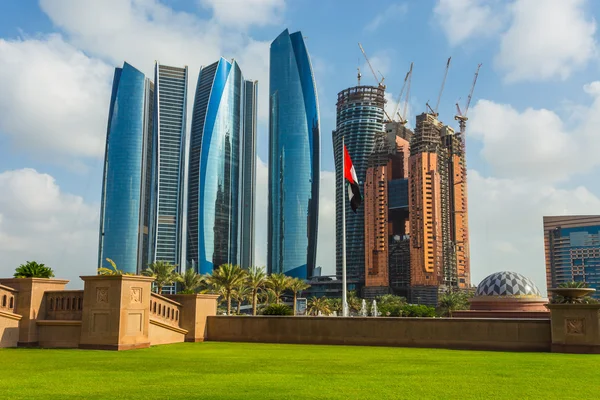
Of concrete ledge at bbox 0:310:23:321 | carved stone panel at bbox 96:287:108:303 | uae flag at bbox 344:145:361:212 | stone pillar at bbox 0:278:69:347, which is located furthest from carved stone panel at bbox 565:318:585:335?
concrete ledge at bbox 0:310:23:321

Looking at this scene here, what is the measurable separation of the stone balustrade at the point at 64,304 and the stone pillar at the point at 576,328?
732 inches

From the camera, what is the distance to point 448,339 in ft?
75.3

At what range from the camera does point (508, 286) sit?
43.6 m

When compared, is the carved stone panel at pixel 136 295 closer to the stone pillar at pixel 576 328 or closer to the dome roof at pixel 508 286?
the stone pillar at pixel 576 328

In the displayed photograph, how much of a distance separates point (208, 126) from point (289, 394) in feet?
614

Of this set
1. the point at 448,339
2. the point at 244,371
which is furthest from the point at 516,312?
the point at 244,371

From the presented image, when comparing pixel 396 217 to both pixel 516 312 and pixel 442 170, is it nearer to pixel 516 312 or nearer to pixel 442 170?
pixel 442 170

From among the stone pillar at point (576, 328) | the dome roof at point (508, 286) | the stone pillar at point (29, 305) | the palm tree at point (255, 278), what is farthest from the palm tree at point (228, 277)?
the stone pillar at point (576, 328)

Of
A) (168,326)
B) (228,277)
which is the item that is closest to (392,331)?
(168,326)

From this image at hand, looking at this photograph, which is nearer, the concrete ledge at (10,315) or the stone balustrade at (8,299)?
the concrete ledge at (10,315)

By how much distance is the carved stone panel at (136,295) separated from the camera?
22408 mm

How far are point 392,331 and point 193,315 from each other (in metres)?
9.35

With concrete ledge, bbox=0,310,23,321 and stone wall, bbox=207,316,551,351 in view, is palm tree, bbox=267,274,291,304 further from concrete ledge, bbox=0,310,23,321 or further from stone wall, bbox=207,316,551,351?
concrete ledge, bbox=0,310,23,321

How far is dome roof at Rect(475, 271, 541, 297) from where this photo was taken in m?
43.2
